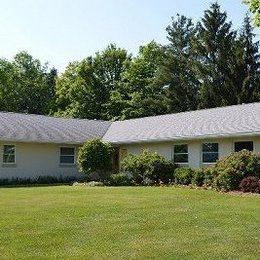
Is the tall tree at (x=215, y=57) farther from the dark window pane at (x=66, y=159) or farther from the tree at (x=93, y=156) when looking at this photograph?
the tree at (x=93, y=156)

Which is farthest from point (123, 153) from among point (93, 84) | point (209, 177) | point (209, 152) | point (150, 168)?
point (93, 84)

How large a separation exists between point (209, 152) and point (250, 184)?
6668 millimetres

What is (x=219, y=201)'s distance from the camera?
1780 cm

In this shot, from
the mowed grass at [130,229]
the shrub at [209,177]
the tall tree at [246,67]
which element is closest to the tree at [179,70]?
the tall tree at [246,67]

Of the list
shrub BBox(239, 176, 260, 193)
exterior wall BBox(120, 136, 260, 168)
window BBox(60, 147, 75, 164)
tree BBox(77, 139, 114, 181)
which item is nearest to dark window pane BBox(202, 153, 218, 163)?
exterior wall BBox(120, 136, 260, 168)

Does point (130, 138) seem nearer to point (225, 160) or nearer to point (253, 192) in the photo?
point (225, 160)

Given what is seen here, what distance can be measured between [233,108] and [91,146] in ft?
31.5

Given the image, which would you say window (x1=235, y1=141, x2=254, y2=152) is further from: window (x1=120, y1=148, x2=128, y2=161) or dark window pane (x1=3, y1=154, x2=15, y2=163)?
dark window pane (x1=3, y1=154, x2=15, y2=163)

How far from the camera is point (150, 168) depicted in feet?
92.1

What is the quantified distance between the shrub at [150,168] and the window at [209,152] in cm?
193

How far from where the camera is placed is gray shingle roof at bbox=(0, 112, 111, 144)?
3137cm

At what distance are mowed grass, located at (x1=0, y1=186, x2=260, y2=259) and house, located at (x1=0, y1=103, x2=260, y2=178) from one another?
946 cm

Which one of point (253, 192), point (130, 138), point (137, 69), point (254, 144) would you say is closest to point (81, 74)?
point (137, 69)

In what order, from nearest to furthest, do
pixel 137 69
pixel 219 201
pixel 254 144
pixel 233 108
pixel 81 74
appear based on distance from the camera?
pixel 219 201
pixel 254 144
pixel 233 108
pixel 137 69
pixel 81 74
